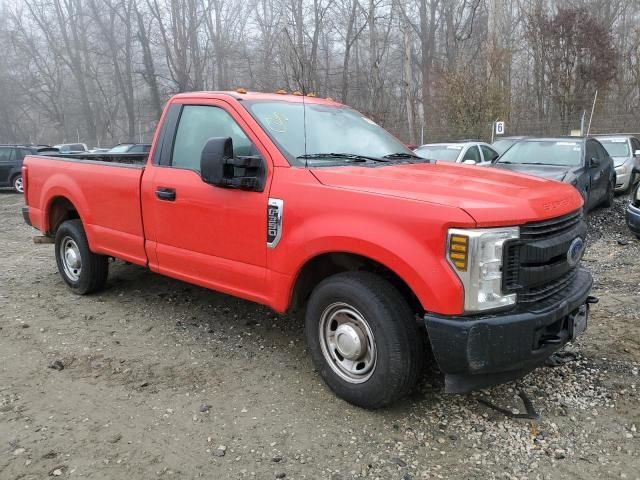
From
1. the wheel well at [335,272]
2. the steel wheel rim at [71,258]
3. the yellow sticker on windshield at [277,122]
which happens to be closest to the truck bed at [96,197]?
the steel wheel rim at [71,258]

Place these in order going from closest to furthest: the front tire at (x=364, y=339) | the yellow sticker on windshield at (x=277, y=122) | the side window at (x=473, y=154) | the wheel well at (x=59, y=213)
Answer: the front tire at (x=364, y=339) < the yellow sticker on windshield at (x=277, y=122) < the wheel well at (x=59, y=213) < the side window at (x=473, y=154)

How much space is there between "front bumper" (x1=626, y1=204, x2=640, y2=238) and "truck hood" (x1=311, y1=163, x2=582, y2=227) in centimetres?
452

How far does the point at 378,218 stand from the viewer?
3088mm

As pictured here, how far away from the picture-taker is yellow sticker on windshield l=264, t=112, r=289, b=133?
12.8ft

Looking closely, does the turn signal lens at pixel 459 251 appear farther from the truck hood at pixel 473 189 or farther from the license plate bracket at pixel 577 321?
the license plate bracket at pixel 577 321

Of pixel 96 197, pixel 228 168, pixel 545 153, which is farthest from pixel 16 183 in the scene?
pixel 228 168

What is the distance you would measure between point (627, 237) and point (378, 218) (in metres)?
6.57

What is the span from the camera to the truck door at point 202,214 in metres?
3.77

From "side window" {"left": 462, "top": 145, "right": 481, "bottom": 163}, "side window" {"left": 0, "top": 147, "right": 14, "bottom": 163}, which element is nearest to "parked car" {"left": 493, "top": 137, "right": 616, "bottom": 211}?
"side window" {"left": 462, "top": 145, "right": 481, "bottom": 163}

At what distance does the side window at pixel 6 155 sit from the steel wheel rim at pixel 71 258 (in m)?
14.6

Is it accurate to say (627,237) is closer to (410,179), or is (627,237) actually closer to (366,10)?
(410,179)

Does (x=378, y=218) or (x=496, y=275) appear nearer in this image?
(x=496, y=275)

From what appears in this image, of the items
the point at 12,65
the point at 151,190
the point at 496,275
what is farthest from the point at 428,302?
the point at 12,65

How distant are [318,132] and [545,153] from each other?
271 inches
